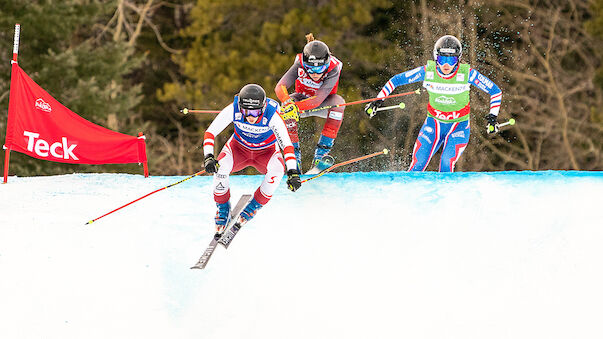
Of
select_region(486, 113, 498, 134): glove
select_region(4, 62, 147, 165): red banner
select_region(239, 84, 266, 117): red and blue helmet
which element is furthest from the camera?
select_region(4, 62, 147, 165): red banner

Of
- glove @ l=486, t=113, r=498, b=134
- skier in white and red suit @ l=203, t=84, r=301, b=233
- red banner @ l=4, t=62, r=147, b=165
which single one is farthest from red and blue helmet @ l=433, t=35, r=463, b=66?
red banner @ l=4, t=62, r=147, b=165

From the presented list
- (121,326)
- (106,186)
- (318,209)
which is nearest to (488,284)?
(318,209)

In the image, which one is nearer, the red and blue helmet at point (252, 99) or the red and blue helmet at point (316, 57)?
the red and blue helmet at point (252, 99)

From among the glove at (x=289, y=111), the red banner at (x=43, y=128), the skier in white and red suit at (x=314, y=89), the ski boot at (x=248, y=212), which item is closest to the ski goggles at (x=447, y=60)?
the skier in white and red suit at (x=314, y=89)

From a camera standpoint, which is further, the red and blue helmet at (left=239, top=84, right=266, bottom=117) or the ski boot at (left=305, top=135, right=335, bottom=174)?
the ski boot at (left=305, top=135, right=335, bottom=174)

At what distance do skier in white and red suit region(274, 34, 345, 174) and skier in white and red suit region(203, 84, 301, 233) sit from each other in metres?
1.03

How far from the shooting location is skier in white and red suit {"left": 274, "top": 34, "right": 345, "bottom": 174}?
8.59 m

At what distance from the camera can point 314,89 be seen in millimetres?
9016

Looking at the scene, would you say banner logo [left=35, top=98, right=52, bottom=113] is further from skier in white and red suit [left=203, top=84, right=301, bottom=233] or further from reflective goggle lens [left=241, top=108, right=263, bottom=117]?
reflective goggle lens [left=241, top=108, right=263, bottom=117]

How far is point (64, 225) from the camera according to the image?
8.16 m

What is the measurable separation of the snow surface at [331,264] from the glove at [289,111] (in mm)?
723

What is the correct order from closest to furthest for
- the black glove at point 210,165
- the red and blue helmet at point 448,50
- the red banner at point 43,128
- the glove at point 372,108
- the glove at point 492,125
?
the black glove at point 210,165 < the red and blue helmet at point 448,50 < the glove at point 492,125 < the glove at point 372,108 < the red banner at point 43,128

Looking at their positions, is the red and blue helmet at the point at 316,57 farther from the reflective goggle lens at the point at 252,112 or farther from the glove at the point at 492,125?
the glove at the point at 492,125

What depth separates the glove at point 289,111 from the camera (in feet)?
28.5
